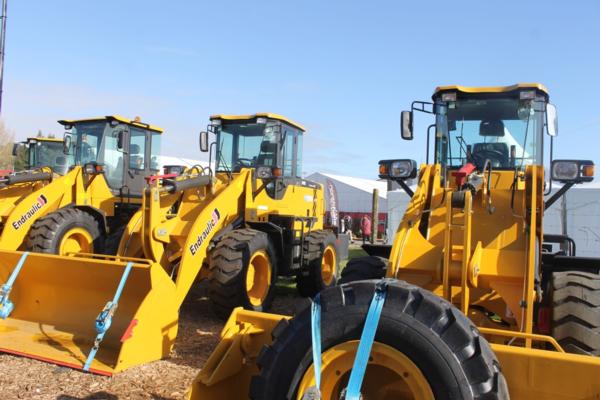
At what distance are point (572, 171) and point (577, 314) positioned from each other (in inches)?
60.3

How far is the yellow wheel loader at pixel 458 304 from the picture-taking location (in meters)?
2.54

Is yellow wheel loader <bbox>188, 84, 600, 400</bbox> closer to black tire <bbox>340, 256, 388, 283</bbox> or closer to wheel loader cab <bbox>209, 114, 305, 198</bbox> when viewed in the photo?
black tire <bbox>340, 256, 388, 283</bbox>

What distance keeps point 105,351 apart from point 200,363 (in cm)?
94

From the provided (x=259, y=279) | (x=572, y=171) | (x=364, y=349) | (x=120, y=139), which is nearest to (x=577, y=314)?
(x=572, y=171)

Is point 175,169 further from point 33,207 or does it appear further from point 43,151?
point 43,151

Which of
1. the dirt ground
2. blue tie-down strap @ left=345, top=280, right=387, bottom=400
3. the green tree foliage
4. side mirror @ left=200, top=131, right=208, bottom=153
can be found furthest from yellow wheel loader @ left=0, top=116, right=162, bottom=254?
the green tree foliage

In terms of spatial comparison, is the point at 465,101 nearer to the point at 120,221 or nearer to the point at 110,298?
the point at 110,298

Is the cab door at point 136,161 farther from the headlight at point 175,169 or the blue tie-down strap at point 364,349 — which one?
the blue tie-down strap at point 364,349

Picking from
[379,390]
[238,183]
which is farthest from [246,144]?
[379,390]

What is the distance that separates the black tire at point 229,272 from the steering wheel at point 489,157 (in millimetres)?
3117

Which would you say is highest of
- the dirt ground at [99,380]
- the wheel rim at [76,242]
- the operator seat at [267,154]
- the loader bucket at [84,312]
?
the operator seat at [267,154]

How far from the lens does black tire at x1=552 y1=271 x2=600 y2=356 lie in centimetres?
384

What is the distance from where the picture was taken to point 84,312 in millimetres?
5949

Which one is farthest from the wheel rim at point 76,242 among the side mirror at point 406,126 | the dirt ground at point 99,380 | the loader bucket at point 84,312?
the side mirror at point 406,126
